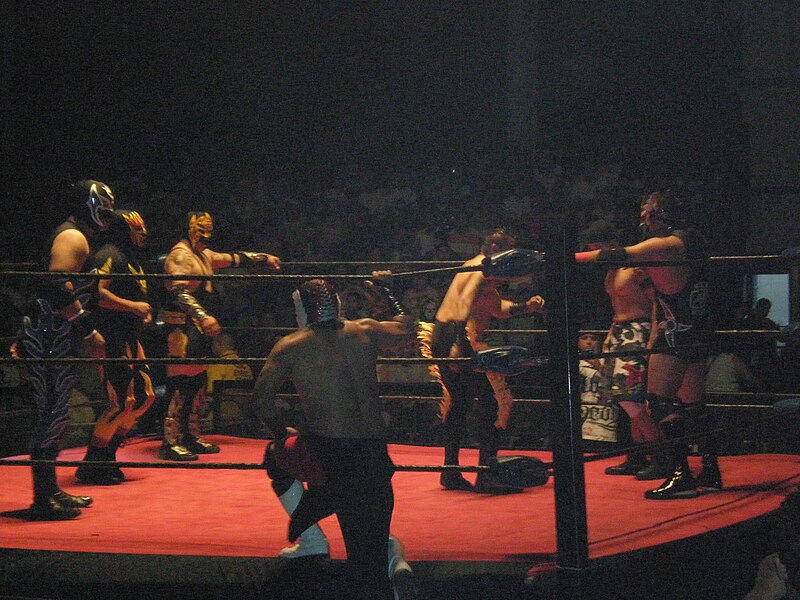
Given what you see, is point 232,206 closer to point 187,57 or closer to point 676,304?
point 187,57

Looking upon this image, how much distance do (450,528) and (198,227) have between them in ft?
8.75

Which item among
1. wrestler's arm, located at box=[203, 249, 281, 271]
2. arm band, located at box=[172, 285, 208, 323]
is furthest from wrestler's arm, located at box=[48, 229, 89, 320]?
wrestler's arm, located at box=[203, 249, 281, 271]

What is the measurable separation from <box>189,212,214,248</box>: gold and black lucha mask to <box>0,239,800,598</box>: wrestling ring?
1.31 metres

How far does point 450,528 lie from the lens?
4.05 m

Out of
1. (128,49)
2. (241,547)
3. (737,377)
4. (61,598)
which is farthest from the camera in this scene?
(128,49)

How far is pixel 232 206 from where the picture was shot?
10.0 m

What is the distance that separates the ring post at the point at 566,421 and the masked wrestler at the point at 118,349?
250 centimetres

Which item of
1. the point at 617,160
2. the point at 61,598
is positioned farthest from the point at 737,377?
the point at 61,598

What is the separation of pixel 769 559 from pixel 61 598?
2.32 meters

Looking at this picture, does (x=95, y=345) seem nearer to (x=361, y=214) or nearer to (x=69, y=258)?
(x=69, y=258)

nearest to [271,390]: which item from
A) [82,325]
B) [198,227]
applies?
[82,325]

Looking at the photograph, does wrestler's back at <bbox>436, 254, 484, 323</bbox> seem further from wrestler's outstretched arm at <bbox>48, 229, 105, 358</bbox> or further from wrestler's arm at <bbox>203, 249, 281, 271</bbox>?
wrestler's outstretched arm at <bbox>48, 229, 105, 358</bbox>

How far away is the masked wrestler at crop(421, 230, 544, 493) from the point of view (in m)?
5.11

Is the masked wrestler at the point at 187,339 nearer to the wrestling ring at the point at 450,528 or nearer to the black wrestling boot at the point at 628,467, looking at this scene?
the wrestling ring at the point at 450,528
